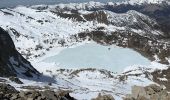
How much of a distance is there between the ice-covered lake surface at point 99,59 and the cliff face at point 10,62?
60.4m

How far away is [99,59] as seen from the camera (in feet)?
558

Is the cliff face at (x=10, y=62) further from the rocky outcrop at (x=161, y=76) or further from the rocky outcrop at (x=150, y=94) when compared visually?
the rocky outcrop at (x=161, y=76)

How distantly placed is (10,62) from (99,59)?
82.6 meters

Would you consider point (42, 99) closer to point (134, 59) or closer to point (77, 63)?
point (77, 63)

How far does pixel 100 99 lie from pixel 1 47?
55.7 m

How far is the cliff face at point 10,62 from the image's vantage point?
82.0 metres

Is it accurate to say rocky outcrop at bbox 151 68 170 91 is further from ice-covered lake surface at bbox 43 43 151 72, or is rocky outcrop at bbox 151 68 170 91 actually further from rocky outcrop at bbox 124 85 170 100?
rocky outcrop at bbox 124 85 170 100

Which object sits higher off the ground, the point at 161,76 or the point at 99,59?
the point at 99,59

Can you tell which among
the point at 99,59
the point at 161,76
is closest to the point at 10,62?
the point at 161,76

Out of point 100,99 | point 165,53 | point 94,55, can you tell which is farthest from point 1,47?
point 165,53

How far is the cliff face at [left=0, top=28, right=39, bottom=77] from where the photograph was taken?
82.0 meters

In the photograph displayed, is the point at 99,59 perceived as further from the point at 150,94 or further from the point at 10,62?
the point at 150,94

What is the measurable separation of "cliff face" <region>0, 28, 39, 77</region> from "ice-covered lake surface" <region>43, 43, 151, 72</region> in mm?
60413

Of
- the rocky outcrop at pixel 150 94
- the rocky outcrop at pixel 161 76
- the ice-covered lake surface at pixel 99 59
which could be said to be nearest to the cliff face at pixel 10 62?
the rocky outcrop at pixel 150 94
